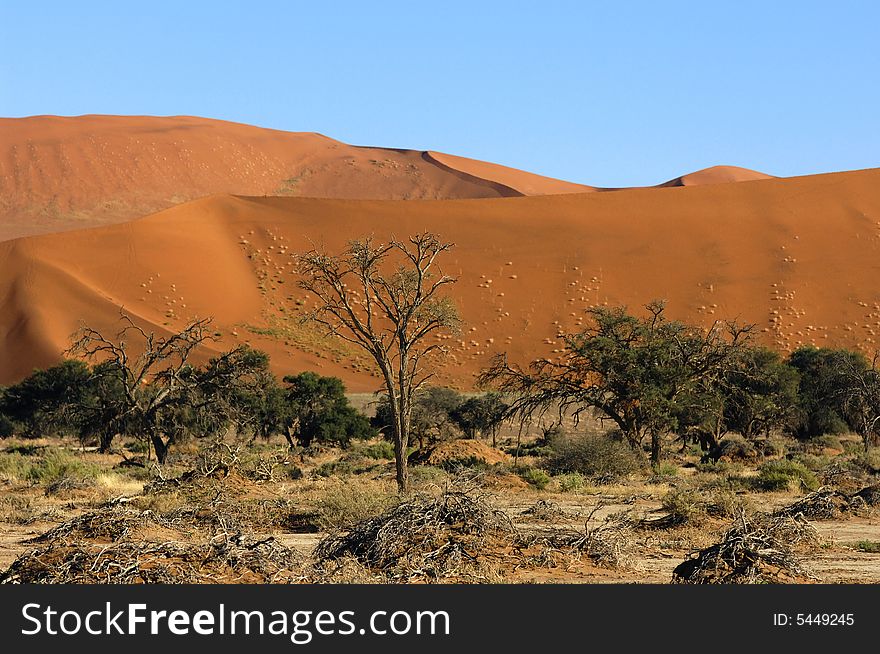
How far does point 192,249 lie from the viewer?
242 ft

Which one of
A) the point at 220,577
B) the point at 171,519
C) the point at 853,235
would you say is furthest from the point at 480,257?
the point at 220,577

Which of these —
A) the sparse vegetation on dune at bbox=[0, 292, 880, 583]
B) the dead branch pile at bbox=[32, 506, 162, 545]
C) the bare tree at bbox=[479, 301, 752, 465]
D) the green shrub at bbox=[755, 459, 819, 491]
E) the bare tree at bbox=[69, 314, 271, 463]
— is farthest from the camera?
the bare tree at bbox=[69, 314, 271, 463]

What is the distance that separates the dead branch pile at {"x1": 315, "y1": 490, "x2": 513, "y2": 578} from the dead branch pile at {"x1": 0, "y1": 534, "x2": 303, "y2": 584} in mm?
669

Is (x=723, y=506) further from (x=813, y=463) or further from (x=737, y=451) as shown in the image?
(x=737, y=451)

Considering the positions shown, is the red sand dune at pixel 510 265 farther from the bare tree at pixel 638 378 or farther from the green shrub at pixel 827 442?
the bare tree at pixel 638 378

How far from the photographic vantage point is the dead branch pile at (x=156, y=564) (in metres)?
9.45

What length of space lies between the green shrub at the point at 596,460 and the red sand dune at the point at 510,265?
32680 millimetres

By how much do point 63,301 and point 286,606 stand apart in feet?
194

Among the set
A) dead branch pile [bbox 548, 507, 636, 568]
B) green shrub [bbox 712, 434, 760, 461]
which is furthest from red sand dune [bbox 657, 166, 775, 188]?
dead branch pile [bbox 548, 507, 636, 568]

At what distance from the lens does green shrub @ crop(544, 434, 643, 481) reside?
24.8 m

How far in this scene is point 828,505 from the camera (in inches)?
655

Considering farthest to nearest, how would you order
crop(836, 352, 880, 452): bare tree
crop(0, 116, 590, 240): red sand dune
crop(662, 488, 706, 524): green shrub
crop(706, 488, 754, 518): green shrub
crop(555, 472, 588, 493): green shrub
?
crop(0, 116, 590, 240): red sand dune < crop(836, 352, 880, 452): bare tree < crop(555, 472, 588, 493): green shrub < crop(706, 488, 754, 518): green shrub < crop(662, 488, 706, 524): green shrub

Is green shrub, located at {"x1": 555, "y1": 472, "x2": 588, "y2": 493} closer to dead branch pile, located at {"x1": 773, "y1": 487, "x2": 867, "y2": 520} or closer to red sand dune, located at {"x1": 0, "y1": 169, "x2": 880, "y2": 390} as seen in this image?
dead branch pile, located at {"x1": 773, "y1": 487, "x2": 867, "y2": 520}

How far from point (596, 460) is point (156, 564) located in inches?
654
